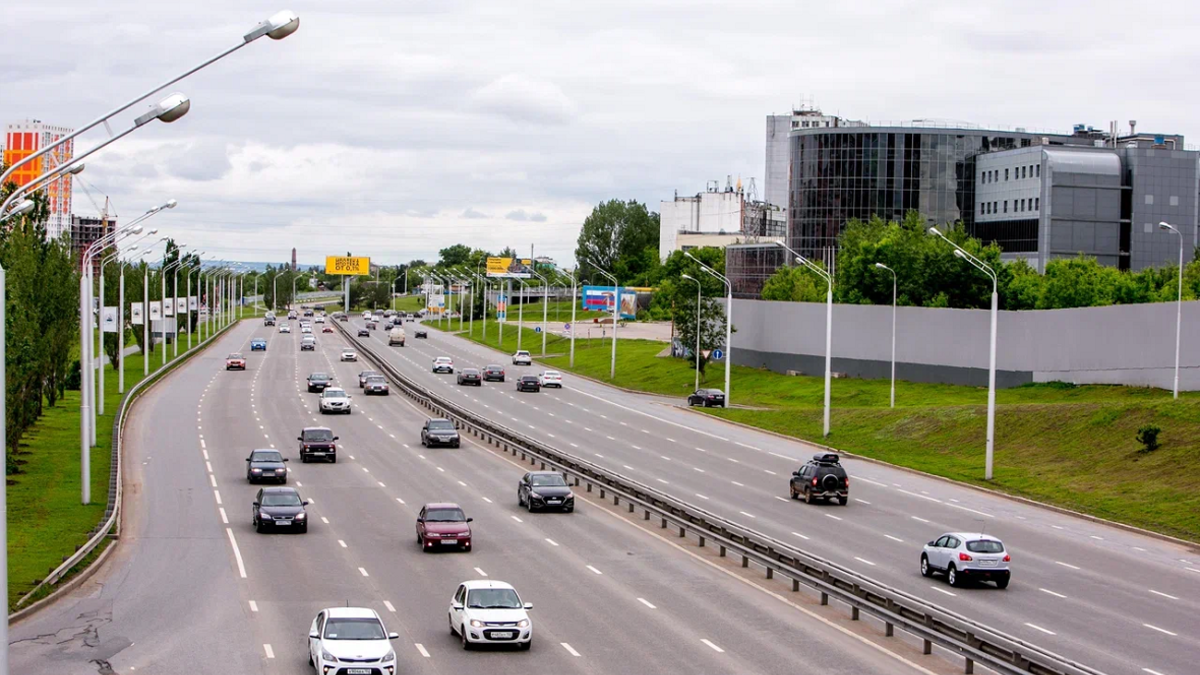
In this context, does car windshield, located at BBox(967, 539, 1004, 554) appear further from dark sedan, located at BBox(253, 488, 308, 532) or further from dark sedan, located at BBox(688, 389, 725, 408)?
dark sedan, located at BBox(688, 389, 725, 408)

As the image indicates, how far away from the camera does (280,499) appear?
40094 millimetres

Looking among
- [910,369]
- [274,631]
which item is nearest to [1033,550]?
[274,631]

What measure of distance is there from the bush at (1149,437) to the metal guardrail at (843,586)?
63.4 ft

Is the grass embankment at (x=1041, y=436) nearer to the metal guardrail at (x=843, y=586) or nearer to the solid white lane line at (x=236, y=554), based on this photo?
the metal guardrail at (x=843, y=586)

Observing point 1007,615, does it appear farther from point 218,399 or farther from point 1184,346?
point 218,399

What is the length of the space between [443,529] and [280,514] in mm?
5724

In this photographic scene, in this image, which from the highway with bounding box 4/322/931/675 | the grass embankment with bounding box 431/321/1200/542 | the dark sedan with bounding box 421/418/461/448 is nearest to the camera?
the highway with bounding box 4/322/931/675

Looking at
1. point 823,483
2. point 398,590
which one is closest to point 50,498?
point 398,590

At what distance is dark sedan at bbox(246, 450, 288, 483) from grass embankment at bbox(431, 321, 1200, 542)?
26118 mm

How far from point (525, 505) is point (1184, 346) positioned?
3378cm

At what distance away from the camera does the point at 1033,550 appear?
128ft

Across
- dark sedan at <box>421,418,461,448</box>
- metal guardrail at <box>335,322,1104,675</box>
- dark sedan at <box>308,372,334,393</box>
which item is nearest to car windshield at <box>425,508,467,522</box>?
metal guardrail at <box>335,322,1104,675</box>

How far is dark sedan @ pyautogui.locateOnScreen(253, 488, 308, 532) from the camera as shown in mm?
39438

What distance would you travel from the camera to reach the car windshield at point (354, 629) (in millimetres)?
22578
